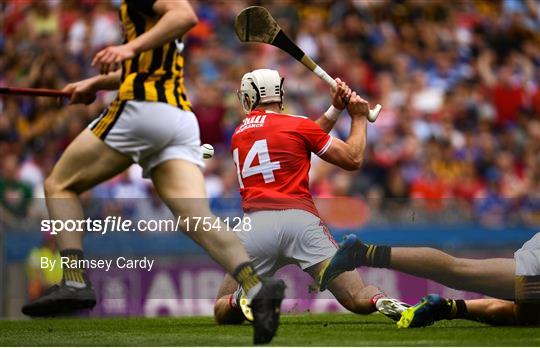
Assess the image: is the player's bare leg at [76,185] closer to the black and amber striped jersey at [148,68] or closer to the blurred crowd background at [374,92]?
the black and amber striped jersey at [148,68]

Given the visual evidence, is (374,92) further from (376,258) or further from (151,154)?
(151,154)

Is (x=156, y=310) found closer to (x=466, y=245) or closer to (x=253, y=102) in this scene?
(x=466, y=245)

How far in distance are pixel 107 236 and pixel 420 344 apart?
566 cm

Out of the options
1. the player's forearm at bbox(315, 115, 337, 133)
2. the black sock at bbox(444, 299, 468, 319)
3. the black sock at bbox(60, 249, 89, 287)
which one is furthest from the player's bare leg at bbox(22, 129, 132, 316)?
the player's forearm at bbox(315, 115, 337, 133)

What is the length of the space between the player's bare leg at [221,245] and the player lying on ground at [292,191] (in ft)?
5.31

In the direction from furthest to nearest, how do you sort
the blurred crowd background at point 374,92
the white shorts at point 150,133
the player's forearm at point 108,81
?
1. the blurred crowd background at point 374,92
2. the player's forearm at point 108,81
3. the white shorts at point 150,133

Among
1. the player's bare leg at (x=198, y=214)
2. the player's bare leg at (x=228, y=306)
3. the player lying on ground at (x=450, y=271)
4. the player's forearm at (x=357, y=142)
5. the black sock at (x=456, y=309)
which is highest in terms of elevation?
the player's forearm at (x=357, y=142)

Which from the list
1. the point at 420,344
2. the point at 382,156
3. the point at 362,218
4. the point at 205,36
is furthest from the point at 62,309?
the point at 205,36

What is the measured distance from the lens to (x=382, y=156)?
49.0 feet

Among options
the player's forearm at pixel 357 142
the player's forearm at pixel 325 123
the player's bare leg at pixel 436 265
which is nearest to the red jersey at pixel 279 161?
the player's forearm at pixel 357 142

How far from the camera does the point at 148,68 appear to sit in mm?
6641

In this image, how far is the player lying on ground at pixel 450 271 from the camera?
753 cm

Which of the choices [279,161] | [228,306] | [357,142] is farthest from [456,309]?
[228,306]

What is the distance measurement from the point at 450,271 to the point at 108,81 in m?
2.29
